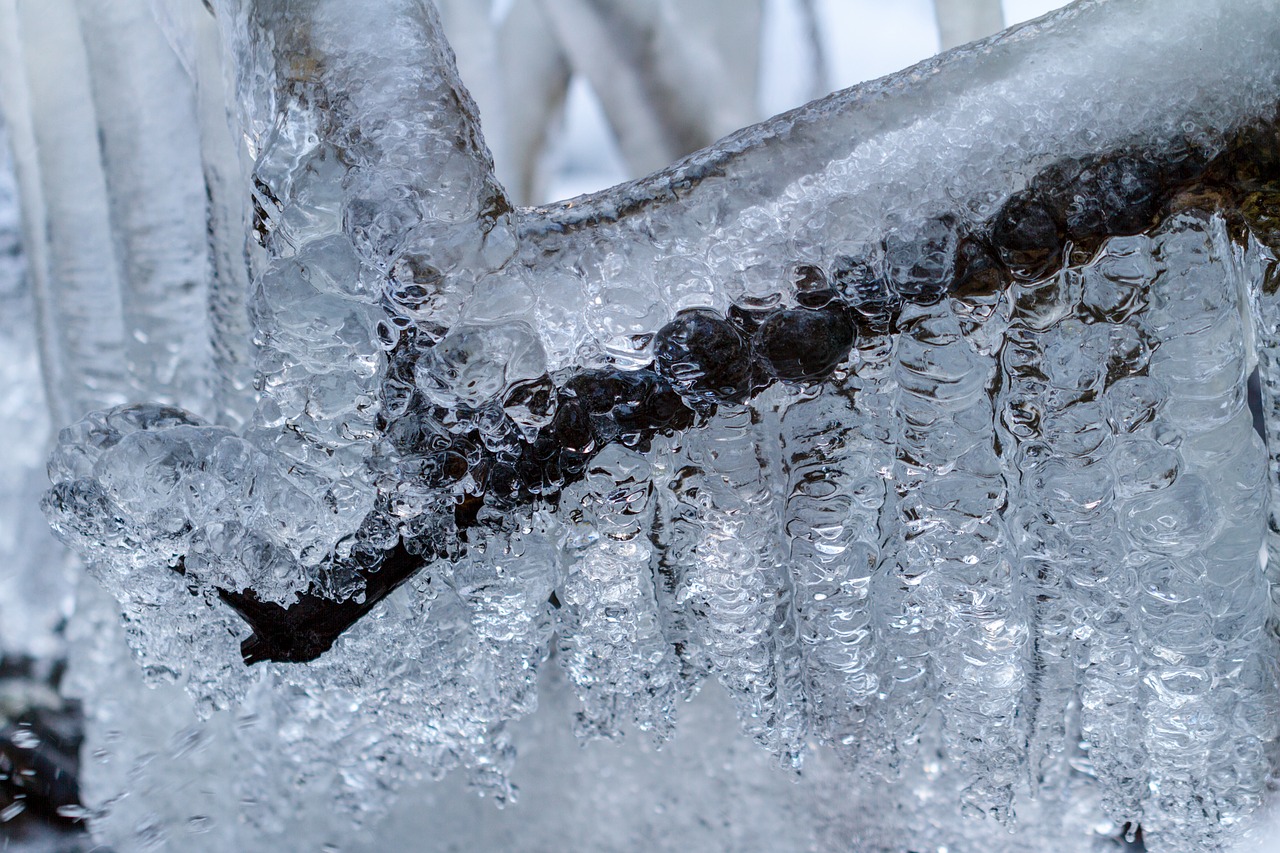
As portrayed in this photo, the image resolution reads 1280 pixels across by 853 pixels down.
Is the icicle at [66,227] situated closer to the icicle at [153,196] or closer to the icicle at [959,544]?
the icicle at [153,196]

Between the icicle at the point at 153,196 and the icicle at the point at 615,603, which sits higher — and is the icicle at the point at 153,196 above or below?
above

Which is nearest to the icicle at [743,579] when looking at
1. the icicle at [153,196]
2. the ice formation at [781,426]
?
the ice formation at [781,426]

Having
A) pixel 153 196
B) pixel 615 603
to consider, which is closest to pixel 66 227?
pixel 153 196

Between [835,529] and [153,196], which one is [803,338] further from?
[153,196]

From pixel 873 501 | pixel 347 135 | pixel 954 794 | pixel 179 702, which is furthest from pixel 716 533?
pixel 179 702

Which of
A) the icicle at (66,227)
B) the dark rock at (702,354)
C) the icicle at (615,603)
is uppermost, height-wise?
the icicle at (66,227)

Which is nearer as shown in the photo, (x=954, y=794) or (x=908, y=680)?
(x=908, y=680)

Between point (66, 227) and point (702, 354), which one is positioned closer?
point (702, 354)

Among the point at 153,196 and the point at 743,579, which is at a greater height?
the point at 153,196

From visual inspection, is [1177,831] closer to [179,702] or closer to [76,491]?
[76,491]
